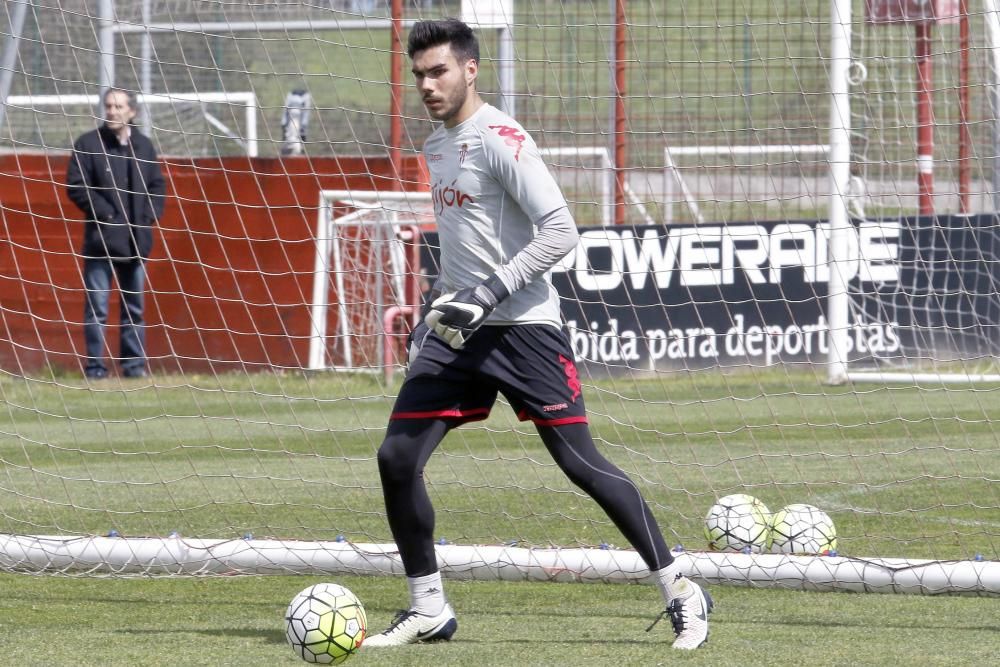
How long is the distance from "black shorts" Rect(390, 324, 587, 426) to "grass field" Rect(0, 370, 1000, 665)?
0.73 m

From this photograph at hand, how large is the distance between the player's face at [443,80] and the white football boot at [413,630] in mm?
1565

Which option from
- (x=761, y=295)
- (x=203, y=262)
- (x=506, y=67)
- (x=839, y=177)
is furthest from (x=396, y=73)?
(x=761, y=295)

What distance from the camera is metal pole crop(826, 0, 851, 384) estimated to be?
11516 mm

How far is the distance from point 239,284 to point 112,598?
8.91 metres

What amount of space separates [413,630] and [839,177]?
7.87 m

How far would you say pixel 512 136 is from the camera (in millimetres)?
4816

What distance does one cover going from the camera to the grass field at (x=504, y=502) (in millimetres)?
4953

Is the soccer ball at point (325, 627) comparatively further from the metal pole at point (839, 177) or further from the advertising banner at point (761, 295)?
the advertising banner at point (761, 295)

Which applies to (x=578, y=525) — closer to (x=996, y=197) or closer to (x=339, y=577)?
(x=339, y=577)

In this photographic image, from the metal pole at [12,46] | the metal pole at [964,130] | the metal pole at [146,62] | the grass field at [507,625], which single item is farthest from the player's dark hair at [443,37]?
the metal pole at [964,130]

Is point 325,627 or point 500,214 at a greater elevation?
point 500,214

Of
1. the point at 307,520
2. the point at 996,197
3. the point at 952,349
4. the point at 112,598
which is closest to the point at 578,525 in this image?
the point at 307,520

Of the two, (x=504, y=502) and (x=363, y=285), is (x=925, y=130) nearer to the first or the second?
(x=363, y=285)

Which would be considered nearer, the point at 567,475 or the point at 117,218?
the point at 567,475
